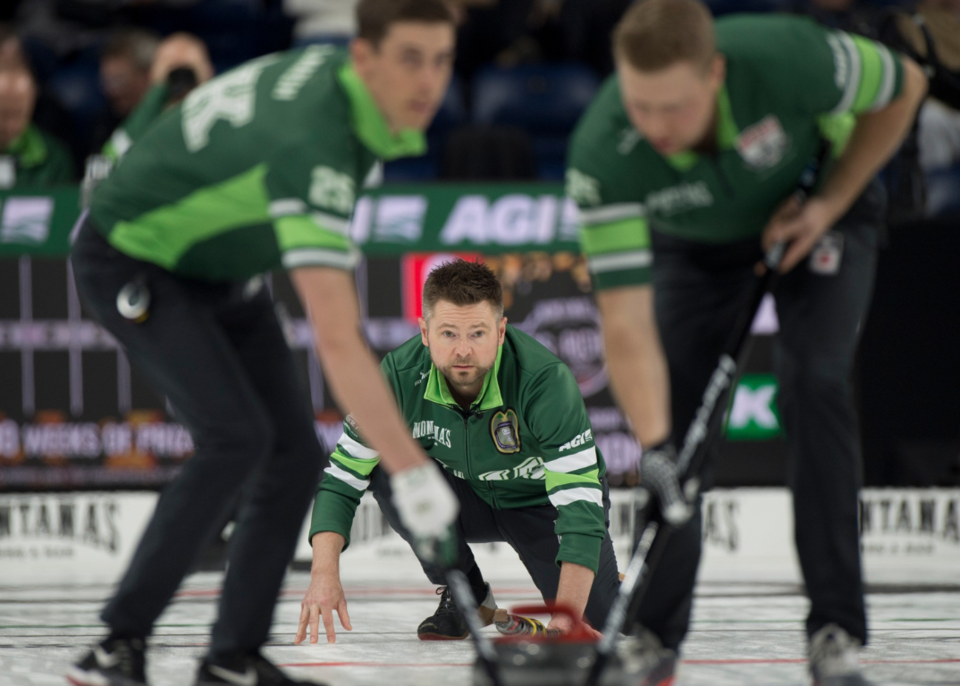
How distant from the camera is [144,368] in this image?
2.84 metres

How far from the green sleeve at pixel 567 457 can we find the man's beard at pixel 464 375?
15 cm

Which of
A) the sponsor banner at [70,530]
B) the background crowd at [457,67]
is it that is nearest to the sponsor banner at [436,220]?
the background crowd at [457,67]

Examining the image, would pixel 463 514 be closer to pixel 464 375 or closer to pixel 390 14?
pixel 464 375

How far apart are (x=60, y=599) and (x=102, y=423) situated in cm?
131

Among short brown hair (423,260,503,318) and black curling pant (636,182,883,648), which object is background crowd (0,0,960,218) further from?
black curling pant (636,182,883,648)

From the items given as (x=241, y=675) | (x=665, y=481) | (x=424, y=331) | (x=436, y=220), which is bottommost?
(x=241, y=675)

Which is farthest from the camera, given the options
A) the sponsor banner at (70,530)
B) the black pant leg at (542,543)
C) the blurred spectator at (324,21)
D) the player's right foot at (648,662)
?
the blurred spectator at (324,21)

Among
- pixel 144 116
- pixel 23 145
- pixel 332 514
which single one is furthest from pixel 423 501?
pixel 23 145

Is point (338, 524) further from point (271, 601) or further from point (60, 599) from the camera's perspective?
point (60, 599)

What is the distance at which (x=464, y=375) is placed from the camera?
3389 millimetres

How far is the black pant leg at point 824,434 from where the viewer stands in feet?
8.81

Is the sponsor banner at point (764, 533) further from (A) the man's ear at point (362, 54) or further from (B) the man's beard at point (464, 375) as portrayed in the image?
(A) the man's ear at point (362, 54)

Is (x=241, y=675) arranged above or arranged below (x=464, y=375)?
below

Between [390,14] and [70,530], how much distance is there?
415 cm
